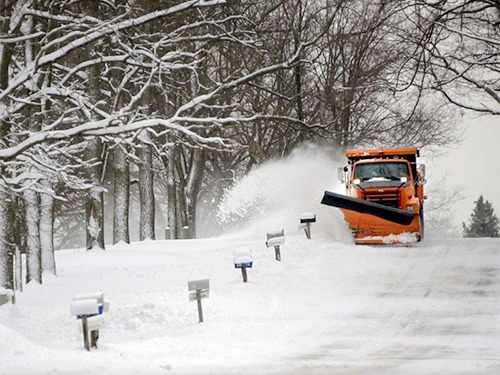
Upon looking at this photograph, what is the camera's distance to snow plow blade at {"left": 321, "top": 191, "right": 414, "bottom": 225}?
85.5 ft

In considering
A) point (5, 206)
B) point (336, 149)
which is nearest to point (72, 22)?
point (5, 206)

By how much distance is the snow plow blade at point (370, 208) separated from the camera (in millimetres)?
26062

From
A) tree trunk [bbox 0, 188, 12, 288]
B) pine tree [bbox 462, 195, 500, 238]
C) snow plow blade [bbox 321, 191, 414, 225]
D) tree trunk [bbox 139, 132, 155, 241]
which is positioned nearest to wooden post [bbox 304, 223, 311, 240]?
snow plow blade [bbox 321, 191, 414, 225]

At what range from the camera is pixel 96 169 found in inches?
1059

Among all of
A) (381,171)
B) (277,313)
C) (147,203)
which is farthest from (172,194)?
(277,313)

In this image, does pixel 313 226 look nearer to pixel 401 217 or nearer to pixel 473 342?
pixel 401 217

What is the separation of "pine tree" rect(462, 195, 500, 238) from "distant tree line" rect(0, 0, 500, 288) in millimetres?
34932

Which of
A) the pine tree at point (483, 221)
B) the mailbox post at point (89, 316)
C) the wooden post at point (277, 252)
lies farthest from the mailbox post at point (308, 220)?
the pine tree at point (483, 221)

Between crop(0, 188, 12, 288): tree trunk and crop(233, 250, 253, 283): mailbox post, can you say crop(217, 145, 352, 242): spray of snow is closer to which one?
crop(233, 250, 253, 283): mailbox post

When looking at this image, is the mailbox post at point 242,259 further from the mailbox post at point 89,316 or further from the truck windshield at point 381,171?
the truck windshield at point 381,171

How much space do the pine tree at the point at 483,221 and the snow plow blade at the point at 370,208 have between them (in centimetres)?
A: 6187

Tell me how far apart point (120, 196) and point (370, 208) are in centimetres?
796

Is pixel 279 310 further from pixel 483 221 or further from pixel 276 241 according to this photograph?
pixel 483 221

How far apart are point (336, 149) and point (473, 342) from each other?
97.2 ft
